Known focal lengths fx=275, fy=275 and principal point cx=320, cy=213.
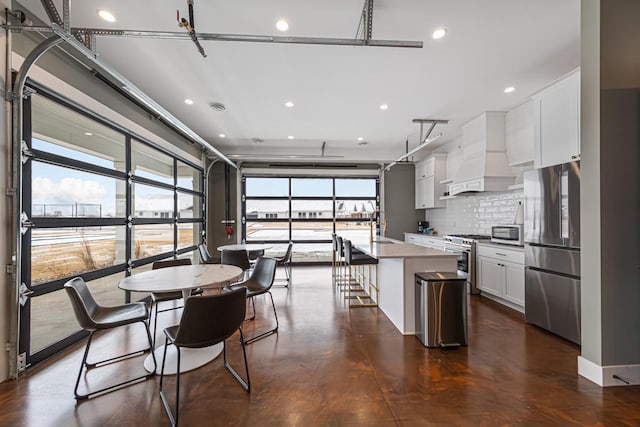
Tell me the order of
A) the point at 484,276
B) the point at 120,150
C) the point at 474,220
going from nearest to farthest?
1. the point at 120,150
2. the point at 484,276
3. the point at 474,220

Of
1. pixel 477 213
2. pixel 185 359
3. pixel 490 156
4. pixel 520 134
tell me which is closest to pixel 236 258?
pixel 185 359

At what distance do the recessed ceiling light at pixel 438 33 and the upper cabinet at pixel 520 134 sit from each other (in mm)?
2318

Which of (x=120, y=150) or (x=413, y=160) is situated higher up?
(x=413, y=160)

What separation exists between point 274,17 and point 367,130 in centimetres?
331

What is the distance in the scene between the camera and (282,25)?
8.14 ft

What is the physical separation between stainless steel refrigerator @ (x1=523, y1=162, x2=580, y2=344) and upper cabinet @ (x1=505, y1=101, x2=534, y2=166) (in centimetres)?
104

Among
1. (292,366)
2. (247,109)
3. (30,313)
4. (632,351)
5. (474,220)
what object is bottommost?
(292,366)

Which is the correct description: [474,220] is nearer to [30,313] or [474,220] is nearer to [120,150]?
[120,150]

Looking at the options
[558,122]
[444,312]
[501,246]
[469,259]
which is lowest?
[444,312]

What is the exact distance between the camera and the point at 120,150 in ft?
11.9

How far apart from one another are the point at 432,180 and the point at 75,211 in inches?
248

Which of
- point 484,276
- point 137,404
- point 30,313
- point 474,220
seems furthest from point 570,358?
point 30,313

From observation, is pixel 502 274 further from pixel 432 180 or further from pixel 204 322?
pixel 204 322

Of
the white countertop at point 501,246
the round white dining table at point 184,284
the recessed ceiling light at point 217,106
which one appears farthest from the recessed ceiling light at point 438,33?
the recessed ceiling light at point 217,106
